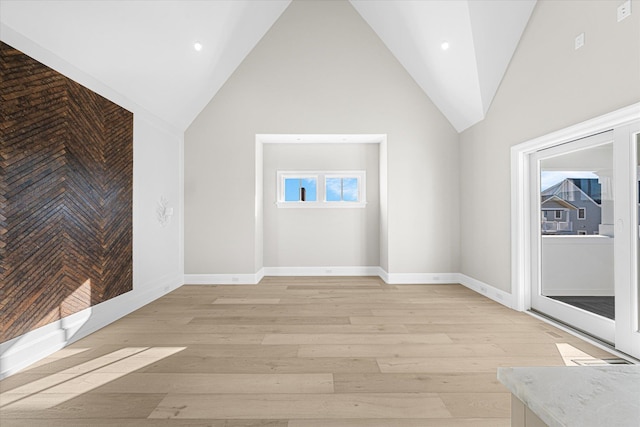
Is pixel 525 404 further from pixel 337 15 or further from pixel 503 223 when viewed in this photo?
pixel 337 15

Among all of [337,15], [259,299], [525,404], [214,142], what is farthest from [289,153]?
[525,404]

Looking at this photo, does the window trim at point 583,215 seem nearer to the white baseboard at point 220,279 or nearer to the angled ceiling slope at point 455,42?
the angled ceiling slope at point 455,42

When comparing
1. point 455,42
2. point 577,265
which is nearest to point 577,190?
point 577,265

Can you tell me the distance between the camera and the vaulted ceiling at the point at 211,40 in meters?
2.58

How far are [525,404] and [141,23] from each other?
147 inches

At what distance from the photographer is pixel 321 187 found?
18.5 feet

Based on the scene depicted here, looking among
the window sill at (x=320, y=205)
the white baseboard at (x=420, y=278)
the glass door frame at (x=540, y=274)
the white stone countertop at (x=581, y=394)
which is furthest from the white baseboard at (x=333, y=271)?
the white stone countertop at (x=581, y=394)

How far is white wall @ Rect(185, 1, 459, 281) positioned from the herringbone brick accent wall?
1.49 m

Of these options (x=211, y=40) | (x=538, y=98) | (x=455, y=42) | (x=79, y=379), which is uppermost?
(x=211, y=40)

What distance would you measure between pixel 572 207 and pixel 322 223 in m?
3.44

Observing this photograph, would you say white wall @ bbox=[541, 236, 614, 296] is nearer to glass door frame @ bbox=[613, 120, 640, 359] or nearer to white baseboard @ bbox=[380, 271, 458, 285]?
glass door frame @ bbox=[613, 120, 640, 359]

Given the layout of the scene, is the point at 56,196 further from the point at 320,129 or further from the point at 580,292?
the point at 580,292

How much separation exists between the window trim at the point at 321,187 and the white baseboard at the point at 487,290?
1.89m

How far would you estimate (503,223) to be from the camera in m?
3.81
